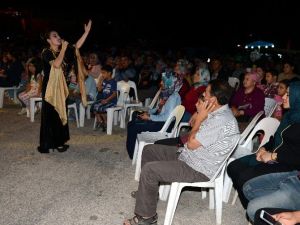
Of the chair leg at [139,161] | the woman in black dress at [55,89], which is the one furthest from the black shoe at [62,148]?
the chair leg at [139,161]

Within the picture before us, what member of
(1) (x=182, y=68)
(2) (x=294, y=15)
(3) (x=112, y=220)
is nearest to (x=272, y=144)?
(3) (x=112, y=220)

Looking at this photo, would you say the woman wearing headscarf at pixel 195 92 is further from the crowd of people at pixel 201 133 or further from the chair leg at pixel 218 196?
the chair leg at pixel 218 196

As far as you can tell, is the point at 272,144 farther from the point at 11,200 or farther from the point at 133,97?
the point at 133,97

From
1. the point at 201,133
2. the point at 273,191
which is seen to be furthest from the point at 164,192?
the point at 273,191

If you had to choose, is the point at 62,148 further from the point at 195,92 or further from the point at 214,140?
the point at 214,140

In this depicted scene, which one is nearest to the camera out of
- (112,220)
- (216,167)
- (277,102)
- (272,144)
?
(216,167)

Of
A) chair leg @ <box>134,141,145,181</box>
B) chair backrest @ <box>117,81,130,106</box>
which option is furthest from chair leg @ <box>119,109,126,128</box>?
chair leg @ <box>134,141,145,181</box>

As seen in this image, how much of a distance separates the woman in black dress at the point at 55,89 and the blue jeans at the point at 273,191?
2.92 m

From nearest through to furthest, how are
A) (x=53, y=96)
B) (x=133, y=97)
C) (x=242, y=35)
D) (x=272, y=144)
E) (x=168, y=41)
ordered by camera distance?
1. (x=272, y=144)
2. (x=53, y=96)
3. (x=133, y=97)
4. (x=168, y=41)
5. (x=242, y=35)

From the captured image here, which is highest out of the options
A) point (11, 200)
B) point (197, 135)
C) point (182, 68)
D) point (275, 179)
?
point (182, 68)

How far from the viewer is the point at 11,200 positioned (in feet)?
11.5

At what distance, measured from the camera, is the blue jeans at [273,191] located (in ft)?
8.13

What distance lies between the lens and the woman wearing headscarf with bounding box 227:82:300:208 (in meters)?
2.82

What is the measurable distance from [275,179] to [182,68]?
293cm
